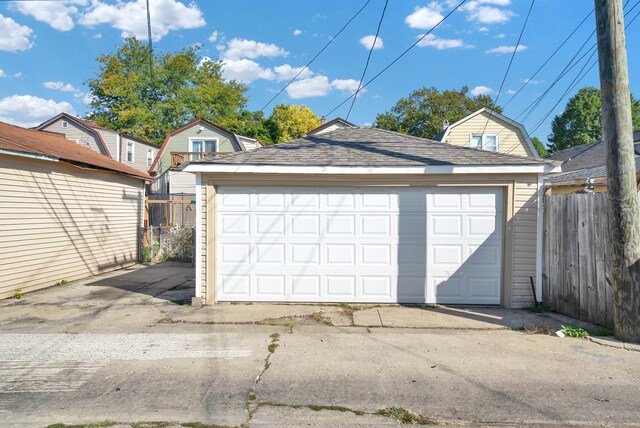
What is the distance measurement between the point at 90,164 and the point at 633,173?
37.3 ft

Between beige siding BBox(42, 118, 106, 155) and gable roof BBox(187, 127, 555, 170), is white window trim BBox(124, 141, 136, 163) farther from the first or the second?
gable roof BBox(187, 127, 555, 170)

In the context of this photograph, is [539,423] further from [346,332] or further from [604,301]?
[604,301]

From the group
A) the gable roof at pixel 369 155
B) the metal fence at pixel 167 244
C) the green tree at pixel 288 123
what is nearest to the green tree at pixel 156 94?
the green tree at pixel 288 123

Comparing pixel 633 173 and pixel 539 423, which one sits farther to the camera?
pixel 633 173

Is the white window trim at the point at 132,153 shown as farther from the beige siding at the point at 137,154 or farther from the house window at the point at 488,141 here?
the house window at the point at 488,141

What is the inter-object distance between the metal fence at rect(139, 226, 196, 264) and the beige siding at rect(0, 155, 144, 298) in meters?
0.75

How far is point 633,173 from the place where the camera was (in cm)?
536

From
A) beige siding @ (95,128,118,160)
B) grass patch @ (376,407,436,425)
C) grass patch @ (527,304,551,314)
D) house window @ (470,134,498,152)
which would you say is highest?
beige siding @ (95,128,118,160)

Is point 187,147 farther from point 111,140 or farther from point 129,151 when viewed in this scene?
point 111,140

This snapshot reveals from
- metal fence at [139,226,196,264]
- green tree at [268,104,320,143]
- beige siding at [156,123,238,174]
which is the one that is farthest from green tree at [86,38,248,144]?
metal fence at [139,226,196,264]

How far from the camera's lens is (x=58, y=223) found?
1016cm

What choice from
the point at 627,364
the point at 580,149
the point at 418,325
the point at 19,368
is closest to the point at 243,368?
the point at 19,368

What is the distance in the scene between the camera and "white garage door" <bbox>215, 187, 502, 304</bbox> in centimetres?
764

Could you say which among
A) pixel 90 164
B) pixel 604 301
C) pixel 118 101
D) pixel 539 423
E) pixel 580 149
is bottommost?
pixel 539 423
